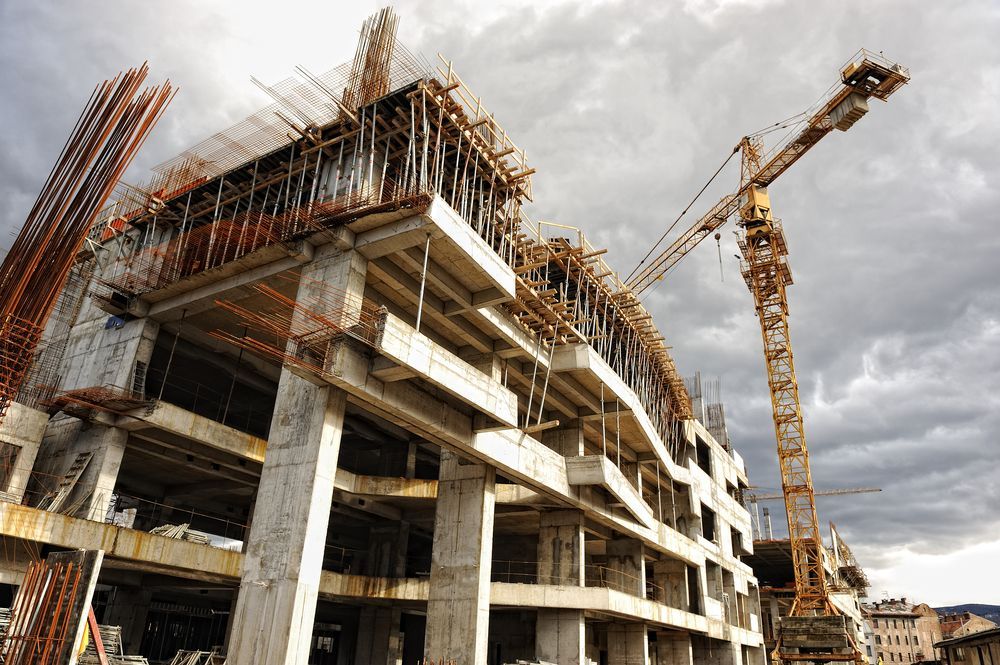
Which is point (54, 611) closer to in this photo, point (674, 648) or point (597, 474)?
point (597, 474)

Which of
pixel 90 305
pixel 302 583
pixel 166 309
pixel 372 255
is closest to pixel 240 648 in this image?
pixel 302 583

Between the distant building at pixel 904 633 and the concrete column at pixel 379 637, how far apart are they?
105 meters

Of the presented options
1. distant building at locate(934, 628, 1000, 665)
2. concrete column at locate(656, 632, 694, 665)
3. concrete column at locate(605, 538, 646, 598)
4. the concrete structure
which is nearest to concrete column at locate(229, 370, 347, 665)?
concrete column at locate(605, 538, 646, 598)

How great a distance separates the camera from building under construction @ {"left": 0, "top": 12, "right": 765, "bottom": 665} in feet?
57.8

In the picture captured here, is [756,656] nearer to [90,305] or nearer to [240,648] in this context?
[240,648]

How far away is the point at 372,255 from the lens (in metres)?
19.7

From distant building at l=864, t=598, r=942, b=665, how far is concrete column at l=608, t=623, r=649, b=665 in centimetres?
9668

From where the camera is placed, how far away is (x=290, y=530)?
52.7 feet

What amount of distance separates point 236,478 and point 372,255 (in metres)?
12.2

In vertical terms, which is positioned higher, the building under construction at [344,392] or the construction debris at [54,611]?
the building under construction at [344,392]

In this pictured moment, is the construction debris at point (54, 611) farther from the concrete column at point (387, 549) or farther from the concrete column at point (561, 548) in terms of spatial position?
the concrete column at point (387, 549)

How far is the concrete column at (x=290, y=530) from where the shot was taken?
15.3 m

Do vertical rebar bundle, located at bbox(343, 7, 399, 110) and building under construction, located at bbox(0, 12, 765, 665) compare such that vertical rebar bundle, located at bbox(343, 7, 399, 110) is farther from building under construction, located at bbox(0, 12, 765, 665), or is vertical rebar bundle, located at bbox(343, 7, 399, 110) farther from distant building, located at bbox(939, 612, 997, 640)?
distant building, located at bbox(939, 612, 997, 640)

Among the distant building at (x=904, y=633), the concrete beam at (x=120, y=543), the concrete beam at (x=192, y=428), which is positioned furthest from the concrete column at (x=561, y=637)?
the distant building at (x=904, y=633)
